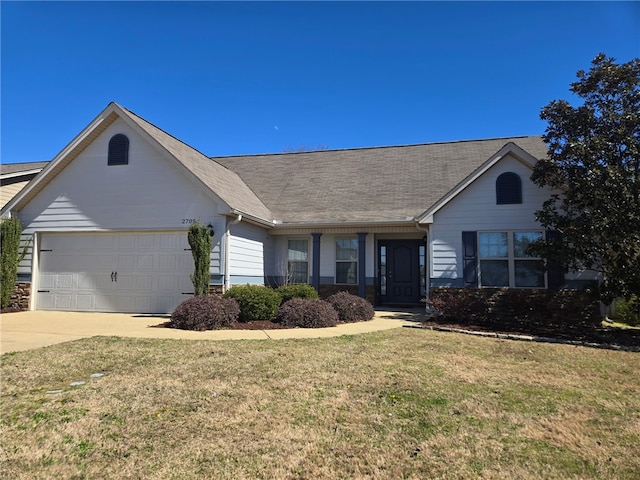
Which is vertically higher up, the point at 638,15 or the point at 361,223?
the point at 638,15

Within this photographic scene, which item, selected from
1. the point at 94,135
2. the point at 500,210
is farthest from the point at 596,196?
the point at 94,135

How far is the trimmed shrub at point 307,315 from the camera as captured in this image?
32.7 ft

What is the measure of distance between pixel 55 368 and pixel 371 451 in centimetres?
479

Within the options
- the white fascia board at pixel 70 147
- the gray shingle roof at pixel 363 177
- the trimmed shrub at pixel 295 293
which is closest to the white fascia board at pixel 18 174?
the white fascia board at pixel 70 147

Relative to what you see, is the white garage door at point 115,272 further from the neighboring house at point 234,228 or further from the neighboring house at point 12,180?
the neighboring house at point 12,180

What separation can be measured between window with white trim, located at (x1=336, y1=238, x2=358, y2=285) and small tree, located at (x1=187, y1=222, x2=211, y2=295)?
5196 millimetres

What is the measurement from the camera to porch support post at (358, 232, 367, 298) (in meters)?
14.3

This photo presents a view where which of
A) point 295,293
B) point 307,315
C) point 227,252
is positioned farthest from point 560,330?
point 227,252

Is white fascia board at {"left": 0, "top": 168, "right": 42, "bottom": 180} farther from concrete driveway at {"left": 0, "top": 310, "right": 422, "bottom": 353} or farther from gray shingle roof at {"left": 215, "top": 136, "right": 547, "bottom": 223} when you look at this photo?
gray shingle roof at {"left": 215, "top": 136, "right": 547, "bottom": 223}

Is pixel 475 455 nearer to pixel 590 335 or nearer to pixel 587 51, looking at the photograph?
pixel 590 335

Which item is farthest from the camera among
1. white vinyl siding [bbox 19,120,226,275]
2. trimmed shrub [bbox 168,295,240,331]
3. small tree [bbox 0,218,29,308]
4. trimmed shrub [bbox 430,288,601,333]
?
small tree [bbox 0,218,29,308]

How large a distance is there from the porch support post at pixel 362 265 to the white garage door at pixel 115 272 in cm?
552

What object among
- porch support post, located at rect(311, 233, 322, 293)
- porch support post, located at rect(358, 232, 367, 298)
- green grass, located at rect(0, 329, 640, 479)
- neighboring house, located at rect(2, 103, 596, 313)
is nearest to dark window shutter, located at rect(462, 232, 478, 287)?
neighboring house, located at rect(2, 103, 596, 313)

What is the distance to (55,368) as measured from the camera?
5.91m
